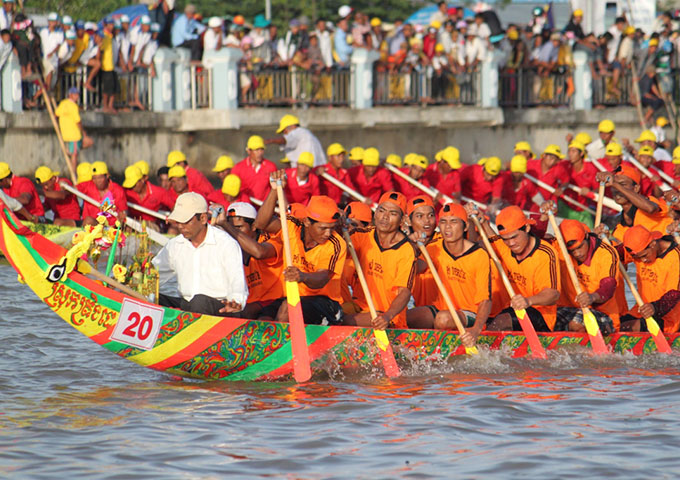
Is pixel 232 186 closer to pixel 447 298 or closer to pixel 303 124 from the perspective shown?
pixel 447 298

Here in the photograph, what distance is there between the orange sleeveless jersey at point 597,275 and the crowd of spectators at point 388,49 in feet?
34.3

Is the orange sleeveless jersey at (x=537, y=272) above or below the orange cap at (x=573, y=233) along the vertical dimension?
below

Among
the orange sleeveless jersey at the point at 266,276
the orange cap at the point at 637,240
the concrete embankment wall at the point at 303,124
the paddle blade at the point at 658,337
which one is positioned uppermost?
the concrete embankment wall at the point at 303,124

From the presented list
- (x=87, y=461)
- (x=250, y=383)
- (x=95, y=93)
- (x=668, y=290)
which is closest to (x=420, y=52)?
(x=95, y=93)

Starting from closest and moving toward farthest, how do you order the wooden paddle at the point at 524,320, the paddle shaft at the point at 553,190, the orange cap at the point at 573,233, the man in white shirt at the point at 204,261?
the man in white shirt at the point at 204,261 < the wooden paddle at the point at 524,320 < the orange cap at the point at 573,233 < the paddle shaft at the point at 553,190

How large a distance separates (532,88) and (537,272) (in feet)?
48.8

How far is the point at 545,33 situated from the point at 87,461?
17.9 metres

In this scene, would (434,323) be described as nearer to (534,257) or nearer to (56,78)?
(534,257)

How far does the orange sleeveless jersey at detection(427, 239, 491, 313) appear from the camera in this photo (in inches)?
404

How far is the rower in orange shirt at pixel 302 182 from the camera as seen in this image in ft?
53.7

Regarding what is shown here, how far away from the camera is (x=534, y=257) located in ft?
34.8

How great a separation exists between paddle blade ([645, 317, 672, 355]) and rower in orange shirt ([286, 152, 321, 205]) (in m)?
6.41

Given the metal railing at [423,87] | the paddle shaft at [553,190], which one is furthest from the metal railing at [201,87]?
the paddle shaft at [553,190]

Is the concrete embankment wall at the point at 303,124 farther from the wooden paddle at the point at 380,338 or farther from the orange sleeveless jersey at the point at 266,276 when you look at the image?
the wooden paddle at the point at 380,338
